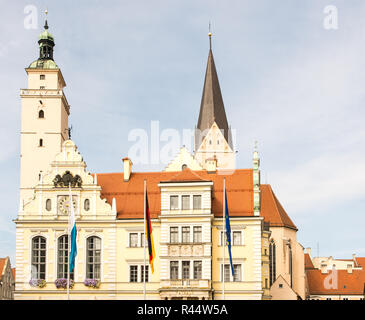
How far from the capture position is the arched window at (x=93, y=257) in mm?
57669

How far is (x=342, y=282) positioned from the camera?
101 metres

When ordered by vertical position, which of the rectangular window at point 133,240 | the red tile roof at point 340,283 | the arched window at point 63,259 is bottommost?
the red tile roof at point 340,283

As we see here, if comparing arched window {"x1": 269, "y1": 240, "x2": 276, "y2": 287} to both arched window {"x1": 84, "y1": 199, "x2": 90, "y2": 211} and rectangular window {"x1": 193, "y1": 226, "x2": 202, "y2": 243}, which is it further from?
arched window {"x1": 84, "y1": 199, "x2": 90, "y2": 211}

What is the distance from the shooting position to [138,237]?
57719mm

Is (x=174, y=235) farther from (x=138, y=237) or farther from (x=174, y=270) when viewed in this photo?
(x=138, y=237)

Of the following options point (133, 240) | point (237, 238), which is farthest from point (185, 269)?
point (133, 240)

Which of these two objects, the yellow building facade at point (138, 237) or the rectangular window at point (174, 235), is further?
the rectangular window at point (174, 235)

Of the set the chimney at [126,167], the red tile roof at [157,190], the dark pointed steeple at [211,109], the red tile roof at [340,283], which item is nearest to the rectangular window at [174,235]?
the red tile roof at [157,190]

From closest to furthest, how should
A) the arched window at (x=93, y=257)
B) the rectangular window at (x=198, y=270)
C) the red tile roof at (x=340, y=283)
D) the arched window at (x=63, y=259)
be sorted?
the rectangular window at (x=198, y=270) < the arched window at (x=63, y=259) < the arched window at (x=93, y=257) < the red tile roof at (x=340, y=283)

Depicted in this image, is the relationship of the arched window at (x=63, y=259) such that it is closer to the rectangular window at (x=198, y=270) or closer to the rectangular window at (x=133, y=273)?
the rectangular window at (x=133, y=273)

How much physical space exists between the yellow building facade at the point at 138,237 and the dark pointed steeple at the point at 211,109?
50.6 metres

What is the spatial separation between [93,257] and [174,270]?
24.6ft

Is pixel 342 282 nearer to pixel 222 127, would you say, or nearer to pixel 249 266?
pixel 222 127

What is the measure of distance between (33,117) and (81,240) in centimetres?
1950
